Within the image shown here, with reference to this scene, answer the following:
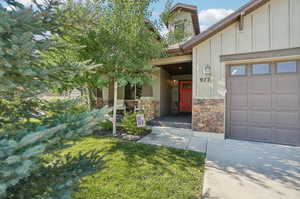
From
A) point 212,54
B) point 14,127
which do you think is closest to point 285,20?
point 212,54

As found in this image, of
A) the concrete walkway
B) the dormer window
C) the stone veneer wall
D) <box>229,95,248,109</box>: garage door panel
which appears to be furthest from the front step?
the dormer window

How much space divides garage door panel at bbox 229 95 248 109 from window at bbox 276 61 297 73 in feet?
4.39

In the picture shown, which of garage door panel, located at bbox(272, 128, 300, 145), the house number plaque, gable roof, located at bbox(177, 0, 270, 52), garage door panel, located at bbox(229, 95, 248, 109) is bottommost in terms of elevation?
garage door panel, located at bbox(272, 128, 300, 145)

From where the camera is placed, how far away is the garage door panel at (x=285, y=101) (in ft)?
16.0

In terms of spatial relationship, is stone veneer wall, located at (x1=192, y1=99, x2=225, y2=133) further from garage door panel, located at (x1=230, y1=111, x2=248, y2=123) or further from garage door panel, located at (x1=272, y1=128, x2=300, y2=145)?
garage door panel, located at (x1=272, y1=128, x2=300, y2=145)

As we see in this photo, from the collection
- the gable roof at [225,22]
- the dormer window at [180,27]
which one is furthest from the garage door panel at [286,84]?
the dormer window at [180,27]

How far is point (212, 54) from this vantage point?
18.9ft

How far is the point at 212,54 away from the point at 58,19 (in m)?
5.37

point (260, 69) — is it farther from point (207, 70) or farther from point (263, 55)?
point (207, 70)

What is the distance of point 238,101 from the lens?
5.55m

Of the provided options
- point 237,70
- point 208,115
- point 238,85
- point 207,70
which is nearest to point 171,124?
Answer: point 208,115

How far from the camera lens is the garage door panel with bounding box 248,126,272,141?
5188 mm

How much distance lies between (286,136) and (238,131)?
135 centimetres

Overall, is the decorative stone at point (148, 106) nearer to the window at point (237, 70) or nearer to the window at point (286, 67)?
the window at point (237, 70)
